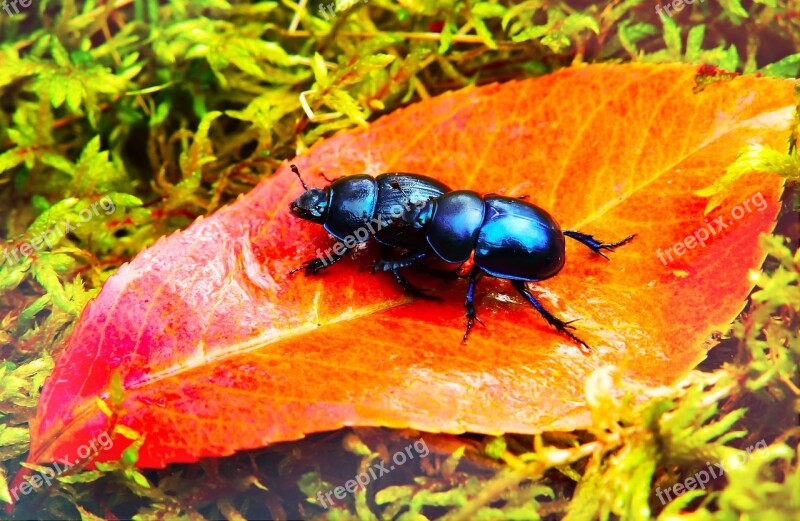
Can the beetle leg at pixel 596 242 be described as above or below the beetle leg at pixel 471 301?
above

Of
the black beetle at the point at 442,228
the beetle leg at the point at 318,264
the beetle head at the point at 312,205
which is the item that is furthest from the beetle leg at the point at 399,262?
the beetle head at the point at 312,205

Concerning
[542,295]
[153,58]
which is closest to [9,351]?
[153,58]

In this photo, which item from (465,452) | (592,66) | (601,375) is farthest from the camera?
(592,66)

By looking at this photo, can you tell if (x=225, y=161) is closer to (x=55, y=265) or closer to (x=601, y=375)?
(x=55, y=265)

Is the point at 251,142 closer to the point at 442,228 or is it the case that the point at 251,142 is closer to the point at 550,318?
the point at 442,228

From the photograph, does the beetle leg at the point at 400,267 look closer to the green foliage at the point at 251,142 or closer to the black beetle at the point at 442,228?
the black beetle at the point at 442,228

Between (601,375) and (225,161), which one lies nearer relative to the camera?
(601,375)

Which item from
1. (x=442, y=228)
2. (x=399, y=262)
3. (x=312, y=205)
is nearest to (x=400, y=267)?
(x=399, y=262)
